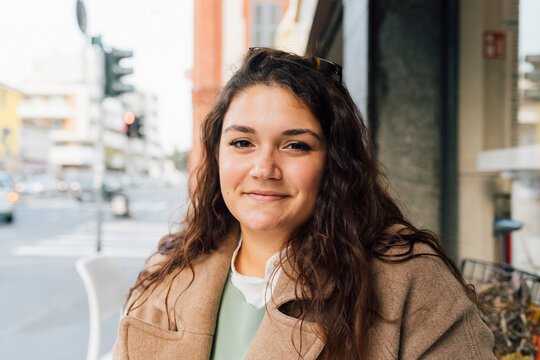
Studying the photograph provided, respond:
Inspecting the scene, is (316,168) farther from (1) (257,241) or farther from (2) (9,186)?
(2) (9,186)

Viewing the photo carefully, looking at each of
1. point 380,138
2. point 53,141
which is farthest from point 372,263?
point 53,141

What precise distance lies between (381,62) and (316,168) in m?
2.34

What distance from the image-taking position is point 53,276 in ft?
24.8

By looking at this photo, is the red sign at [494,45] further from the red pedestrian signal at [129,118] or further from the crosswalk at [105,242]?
the red pedestrian signal at [129,118]

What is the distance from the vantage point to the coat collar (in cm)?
128

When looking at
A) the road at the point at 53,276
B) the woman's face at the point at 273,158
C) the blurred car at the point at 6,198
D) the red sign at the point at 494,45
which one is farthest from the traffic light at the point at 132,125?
the woman's face at the point at 273,158

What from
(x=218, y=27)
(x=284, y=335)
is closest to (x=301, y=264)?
(x=284, y=335)

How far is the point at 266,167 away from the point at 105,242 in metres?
10.7

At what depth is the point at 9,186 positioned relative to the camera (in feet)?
49.6

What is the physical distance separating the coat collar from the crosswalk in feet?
22.0

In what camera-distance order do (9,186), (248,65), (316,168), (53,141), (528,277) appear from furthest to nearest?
(53,141), (9,186), (528,277), (248,65), (316,168)

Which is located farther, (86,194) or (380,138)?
(86,194)

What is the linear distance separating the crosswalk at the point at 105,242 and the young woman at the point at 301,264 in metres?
6.78

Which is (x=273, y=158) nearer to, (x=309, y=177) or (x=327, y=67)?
(x=309, y=177)
